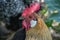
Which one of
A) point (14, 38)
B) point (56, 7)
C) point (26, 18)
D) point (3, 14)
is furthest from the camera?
point (56, 7)

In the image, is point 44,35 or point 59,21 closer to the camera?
point 44,35

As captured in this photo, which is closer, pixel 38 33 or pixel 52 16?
pixel 38 33

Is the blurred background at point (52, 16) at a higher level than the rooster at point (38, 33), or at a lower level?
lower

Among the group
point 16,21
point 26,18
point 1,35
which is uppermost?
point 26,18

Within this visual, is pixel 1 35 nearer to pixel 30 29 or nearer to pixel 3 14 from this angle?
pixel 3 14

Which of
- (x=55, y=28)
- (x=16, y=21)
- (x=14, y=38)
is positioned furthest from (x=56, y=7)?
(x=14, y=38)

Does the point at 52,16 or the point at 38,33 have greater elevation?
the point at 38,33

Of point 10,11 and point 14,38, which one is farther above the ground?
point 10,11

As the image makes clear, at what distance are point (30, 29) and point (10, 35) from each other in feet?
2.14

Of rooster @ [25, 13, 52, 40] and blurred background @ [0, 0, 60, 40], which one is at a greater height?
rooster @ [25, 13, 52, 40]

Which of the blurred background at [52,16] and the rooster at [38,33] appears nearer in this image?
the rooster at [38,33]

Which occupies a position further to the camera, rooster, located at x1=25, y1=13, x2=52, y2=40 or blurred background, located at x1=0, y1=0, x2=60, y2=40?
blurred background, located at x1=0, y1=0, x2=60, y2=40

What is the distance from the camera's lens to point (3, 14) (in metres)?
3.08

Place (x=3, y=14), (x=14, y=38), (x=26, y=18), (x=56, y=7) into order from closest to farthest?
1. (x=26, y=18)
2. (x=14, y=38)
3. (x=3, y=14)
4. (x=56, y=7)
